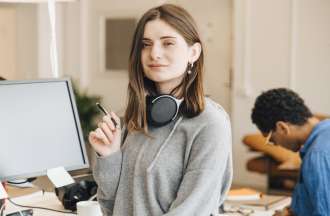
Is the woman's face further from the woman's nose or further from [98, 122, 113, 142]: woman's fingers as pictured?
[98, 122, 113, 142]: woman's fingers

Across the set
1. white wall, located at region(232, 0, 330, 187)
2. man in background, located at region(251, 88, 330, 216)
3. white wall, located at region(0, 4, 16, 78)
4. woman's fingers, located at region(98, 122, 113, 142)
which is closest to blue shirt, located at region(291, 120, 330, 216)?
man in background, located at region(251, 88, 330, 216)

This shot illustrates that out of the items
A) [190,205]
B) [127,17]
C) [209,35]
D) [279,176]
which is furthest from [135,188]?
[127,17]

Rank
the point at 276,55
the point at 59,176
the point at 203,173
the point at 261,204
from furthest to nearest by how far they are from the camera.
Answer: the point at 276,55
the point at 261,204
the point at 59,176
the point at 203,173

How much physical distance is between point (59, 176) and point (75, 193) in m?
0.39

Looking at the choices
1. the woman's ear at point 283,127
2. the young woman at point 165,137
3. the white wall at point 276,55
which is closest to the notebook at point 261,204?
the woman's ear at point 283,127

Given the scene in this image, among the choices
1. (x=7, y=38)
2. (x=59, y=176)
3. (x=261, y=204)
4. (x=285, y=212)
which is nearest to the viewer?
(x=59, y=176)

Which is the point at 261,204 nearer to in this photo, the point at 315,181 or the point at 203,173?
the point at 315,181

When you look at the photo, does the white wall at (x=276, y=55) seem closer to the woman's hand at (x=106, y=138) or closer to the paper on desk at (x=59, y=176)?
the paper on desk at (x=59, y=176)

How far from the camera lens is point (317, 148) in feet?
6.64

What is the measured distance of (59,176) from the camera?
71.1 inches

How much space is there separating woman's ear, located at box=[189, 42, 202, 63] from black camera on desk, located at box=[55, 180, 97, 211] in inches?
38.1

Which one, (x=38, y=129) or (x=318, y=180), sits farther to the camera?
(x=318, y=180)

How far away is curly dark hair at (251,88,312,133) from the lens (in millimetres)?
2283

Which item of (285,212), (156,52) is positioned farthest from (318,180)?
(156,52)
